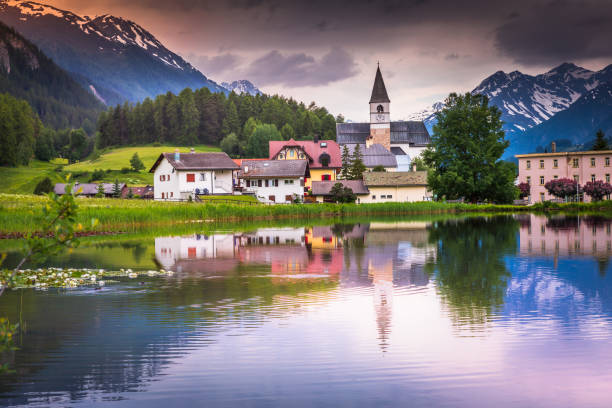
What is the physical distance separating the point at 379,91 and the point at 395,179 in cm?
6780

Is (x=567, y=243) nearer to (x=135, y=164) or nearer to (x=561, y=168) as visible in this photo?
(x=561, y=168)

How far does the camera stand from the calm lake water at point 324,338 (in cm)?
989

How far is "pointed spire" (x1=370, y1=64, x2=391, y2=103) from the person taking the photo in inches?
6388

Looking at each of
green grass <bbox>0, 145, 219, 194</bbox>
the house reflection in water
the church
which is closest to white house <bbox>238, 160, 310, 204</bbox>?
green grass <bbox>0, 145, 219, 194</bbox>

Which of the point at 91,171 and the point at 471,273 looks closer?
the point at 471,273

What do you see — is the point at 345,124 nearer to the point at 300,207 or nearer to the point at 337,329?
the point at 300,207

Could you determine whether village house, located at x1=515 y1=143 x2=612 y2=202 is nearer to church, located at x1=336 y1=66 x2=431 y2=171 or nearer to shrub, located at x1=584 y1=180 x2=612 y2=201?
shrub, located at x1=584 y1=180 x2=612 y2=201

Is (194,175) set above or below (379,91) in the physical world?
below

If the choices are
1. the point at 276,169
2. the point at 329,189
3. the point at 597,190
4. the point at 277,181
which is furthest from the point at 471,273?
the point at 597,190

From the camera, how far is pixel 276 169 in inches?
4021

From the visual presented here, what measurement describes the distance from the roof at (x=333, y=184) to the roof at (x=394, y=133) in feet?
203

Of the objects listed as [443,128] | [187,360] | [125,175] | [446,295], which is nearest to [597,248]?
[446,295]

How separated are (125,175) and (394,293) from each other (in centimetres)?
12854

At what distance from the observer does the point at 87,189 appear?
119 meters
